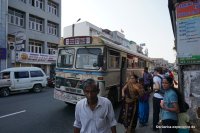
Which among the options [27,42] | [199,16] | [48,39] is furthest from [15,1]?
[199,16]

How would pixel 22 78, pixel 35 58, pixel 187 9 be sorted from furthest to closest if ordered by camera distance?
pixel 35 58
pixel 22 78
pixel 187 9

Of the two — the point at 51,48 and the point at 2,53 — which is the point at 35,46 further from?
the point at 2,53

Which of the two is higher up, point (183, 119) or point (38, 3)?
point (38, 3)

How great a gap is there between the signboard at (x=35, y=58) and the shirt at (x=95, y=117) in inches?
1010

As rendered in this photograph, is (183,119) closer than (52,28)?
Yes

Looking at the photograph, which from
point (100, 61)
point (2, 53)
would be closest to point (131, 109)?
point (100, 61)

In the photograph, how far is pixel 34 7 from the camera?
3231cm

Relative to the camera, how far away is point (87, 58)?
9.86m

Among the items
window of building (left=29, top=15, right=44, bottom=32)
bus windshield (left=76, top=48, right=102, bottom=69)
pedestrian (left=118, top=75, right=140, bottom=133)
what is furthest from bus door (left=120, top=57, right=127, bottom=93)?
window of building (left=29, top=15, right=44, bottom=32)

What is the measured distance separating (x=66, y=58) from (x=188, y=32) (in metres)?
6.81

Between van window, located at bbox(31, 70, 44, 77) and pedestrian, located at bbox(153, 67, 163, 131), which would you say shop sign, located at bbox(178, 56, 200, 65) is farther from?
van window, located at bbox(31, 70, 44, 77)

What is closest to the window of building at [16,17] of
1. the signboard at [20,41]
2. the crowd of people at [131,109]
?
the signboard at [20,41]

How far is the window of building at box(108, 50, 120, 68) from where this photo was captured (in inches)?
404

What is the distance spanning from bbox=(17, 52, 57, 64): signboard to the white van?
9.30 m
